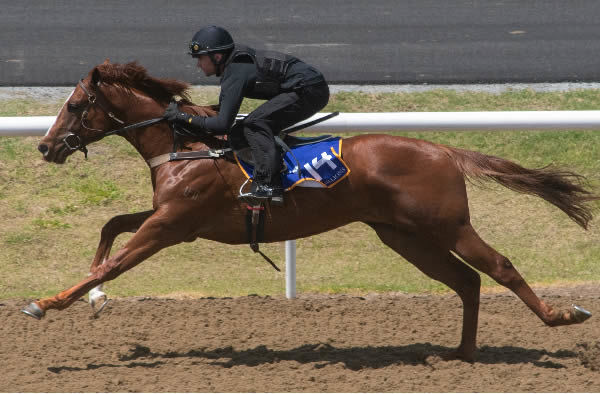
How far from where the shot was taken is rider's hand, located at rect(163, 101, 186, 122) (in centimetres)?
572

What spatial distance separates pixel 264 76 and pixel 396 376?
1936 millimetres

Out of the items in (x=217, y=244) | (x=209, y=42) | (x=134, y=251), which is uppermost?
(x=209, y=42)

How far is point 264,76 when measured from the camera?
5.65 metres

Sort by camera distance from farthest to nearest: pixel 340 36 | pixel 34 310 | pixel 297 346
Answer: pixel 340 36, pixel 297 346, pixel 34 310

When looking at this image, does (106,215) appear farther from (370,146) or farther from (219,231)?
(370,146)

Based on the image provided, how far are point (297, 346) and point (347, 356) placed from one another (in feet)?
1.23

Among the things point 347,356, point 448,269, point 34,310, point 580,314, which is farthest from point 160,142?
point 580,314

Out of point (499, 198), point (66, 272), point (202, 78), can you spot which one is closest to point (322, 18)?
point (202, 78)

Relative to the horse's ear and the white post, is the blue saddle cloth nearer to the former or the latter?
the horse's ear

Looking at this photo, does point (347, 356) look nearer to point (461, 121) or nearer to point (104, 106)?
point (461, 121)

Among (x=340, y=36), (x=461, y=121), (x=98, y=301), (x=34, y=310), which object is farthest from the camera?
(x=340, y=36)

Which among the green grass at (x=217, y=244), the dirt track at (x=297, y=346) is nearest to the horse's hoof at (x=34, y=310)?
the dirt track at (x=297, y=346)

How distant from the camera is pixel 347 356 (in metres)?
5.99

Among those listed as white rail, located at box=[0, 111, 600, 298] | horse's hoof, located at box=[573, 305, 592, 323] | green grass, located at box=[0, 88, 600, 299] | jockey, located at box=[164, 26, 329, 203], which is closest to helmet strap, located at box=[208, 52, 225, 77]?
jockey, located at box=[164, 26, 329, 203]
